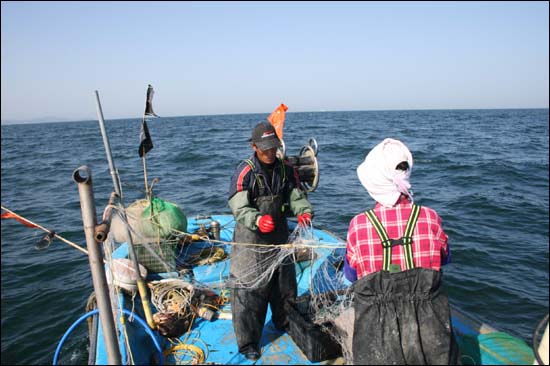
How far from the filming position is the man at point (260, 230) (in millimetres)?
3486

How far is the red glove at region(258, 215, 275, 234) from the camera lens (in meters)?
3.38

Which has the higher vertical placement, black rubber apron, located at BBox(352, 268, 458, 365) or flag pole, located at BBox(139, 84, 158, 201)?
flag pole, located at BBox(139, 84, 158, 201)

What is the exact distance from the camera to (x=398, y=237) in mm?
2262

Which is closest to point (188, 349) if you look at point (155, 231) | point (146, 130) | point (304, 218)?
point (304, 218)

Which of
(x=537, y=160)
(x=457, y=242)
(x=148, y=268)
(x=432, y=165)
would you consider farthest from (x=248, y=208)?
(x=537, y=160)

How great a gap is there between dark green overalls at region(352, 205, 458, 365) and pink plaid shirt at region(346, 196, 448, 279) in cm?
3

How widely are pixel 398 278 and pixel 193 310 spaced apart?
278 centimetres

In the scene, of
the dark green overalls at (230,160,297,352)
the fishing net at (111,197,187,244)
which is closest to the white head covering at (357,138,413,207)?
the dark green overalls at (230,160,297,352)

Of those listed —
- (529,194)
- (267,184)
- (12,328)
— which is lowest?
(12,328)

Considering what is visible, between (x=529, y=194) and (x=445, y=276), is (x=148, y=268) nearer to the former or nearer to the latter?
(x=445, y=276)

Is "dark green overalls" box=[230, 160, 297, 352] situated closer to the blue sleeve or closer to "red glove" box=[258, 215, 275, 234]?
"red glove" box=[258, 215, 275, 234]

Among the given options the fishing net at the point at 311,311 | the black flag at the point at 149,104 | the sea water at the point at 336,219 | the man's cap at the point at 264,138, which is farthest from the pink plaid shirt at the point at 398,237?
the black flag at the point at 149,104

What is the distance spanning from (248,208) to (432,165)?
17.4m

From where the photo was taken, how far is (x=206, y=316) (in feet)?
13.9
